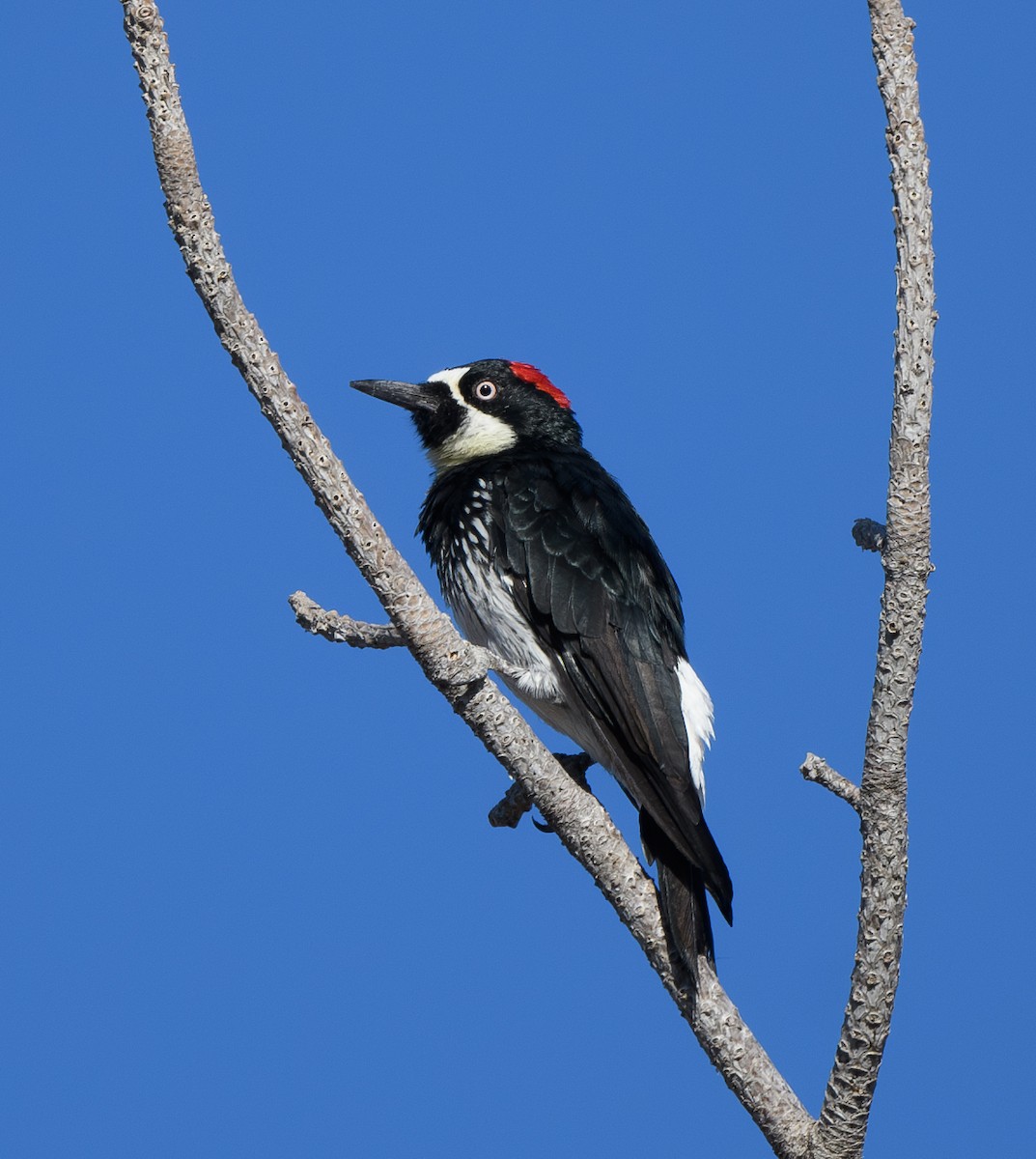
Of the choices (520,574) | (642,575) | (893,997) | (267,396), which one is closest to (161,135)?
(267,396)

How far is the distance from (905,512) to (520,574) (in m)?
1.24

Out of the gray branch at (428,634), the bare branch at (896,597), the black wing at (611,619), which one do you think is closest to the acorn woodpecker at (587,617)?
the black wing at (611,619)

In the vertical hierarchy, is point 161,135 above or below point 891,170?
below

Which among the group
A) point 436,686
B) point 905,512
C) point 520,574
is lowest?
point 436,686

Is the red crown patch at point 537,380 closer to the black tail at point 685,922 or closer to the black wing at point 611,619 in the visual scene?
the black wing at point 611,619

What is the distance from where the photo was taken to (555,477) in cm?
376

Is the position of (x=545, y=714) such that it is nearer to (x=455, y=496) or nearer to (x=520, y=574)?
(x=520, y=574)

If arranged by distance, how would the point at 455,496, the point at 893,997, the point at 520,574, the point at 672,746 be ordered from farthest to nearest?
the point at 455,496, the point at 520,574, the point at 672,746, the point at 893,997

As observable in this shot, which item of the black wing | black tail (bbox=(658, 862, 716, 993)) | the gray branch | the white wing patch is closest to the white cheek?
the black wing

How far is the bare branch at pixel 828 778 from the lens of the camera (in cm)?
267

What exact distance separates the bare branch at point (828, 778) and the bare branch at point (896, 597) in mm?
26

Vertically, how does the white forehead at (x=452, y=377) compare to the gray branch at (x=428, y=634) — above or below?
above

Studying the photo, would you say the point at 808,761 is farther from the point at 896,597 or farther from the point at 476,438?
the point at 476,438

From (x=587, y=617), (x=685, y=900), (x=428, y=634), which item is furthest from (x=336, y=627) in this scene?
(x=685, y=900)
